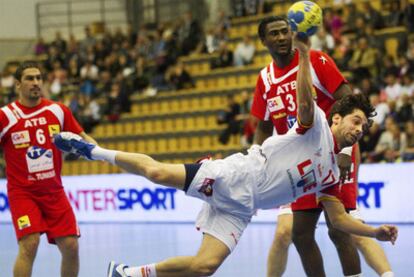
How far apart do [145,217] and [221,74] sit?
6.69 metres

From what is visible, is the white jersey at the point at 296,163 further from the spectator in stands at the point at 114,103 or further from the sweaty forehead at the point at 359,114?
the spectator in stands at the point at 114,103

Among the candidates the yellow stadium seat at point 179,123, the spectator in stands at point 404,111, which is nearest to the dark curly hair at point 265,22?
the spectator in stands at point 404,111

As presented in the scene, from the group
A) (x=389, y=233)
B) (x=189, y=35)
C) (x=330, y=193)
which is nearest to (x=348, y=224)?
(x=330, y=193)

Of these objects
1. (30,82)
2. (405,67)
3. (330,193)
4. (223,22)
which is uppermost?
(223,22)

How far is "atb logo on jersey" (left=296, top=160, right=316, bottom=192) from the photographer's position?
6.62 meters

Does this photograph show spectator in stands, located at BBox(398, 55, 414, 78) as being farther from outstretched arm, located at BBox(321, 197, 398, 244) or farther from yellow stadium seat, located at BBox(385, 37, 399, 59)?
outstretched arm, located at BBox(321, 197, 398, 244)

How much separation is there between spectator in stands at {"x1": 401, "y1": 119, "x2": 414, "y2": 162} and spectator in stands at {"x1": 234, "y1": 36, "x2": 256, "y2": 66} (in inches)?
260

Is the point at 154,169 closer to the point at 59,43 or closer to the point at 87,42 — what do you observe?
the point at 87,42

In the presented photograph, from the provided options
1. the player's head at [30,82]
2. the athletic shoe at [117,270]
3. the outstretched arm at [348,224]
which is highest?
the player's head at [30,82]

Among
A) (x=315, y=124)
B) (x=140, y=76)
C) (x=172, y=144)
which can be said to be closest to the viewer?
(x=315, y=124)

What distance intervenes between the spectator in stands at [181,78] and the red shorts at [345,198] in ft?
54.5

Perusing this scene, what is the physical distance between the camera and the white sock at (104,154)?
22.2 feet

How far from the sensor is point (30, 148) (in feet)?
26.3

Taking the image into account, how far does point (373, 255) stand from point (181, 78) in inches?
667
